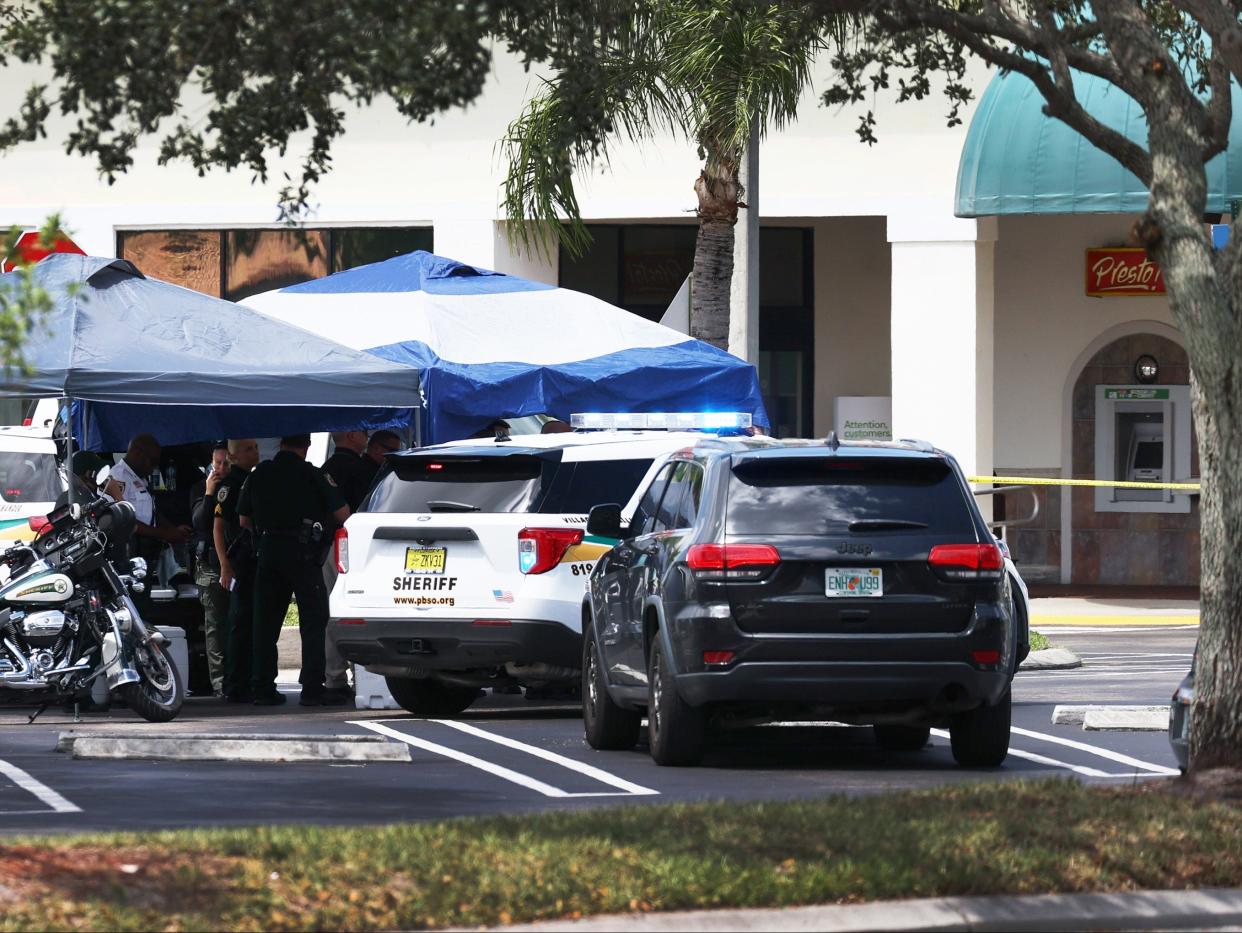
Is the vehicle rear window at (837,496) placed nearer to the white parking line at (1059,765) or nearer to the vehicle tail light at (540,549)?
the white parking line at (1059,765)

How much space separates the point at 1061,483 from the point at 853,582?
649 inches

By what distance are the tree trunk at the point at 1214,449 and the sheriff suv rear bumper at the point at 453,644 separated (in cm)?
540

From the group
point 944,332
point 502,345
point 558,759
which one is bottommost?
point 558,759

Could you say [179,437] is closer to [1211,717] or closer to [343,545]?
[343,545]

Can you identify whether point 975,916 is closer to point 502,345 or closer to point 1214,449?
point 1214,449

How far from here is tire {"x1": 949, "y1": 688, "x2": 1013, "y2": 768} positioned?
39.6ft

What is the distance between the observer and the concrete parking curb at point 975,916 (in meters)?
7.48

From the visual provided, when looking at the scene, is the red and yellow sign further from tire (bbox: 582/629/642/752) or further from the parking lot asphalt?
tire (bbox: 582/629/642/752)

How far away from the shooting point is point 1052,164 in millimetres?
25156

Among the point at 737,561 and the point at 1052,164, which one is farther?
the point at 1052,164

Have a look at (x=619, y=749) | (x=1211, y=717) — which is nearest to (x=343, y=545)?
(x=619, y=749)

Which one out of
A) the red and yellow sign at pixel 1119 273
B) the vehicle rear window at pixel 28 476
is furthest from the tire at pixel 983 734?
the red and yellow sign at pixel 1119 273

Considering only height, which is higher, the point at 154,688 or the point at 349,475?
the point at 349,475

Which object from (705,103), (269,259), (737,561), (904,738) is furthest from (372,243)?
(737,561)
